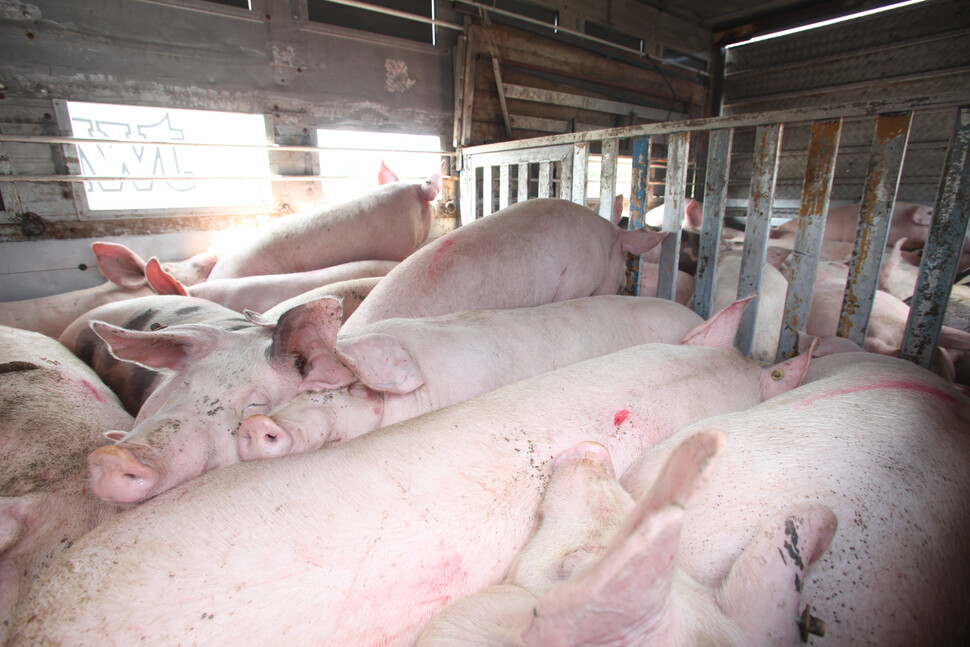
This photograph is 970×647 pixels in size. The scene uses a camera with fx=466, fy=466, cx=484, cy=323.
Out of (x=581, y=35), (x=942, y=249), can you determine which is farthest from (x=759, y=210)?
(x=581, y=35)

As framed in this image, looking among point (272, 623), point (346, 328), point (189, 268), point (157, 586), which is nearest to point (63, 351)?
point (346, 328)

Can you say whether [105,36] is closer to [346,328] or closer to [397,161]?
[397,161]

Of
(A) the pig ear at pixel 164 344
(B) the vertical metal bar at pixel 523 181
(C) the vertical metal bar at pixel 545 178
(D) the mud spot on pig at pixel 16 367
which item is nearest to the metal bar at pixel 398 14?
(B) the vertical metal bar at pixel 523 181

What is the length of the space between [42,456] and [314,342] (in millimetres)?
906

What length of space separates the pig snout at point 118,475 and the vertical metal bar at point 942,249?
2.79 metres

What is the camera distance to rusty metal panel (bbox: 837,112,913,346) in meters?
1.94

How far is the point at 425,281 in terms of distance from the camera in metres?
2.46

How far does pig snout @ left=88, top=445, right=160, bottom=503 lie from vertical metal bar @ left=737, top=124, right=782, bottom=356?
2604mm

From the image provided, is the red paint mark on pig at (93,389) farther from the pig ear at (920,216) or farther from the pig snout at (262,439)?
the pig ear at (920,216)

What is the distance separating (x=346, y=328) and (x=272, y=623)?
1427 millimetres

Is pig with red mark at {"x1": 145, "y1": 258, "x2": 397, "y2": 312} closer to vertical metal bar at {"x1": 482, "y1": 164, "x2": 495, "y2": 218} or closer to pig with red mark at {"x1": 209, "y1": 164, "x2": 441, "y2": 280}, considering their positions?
pig with red mark at {"x1": 209, "y1": 164, "x2": 441, "y2": 280}

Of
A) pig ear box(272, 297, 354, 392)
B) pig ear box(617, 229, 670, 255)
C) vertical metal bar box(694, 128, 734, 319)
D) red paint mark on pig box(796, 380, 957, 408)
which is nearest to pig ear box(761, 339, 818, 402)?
red paint mark on pig box(796, 380, 957, 408)

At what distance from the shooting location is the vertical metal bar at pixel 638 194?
2990mm

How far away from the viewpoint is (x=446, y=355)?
185cm
